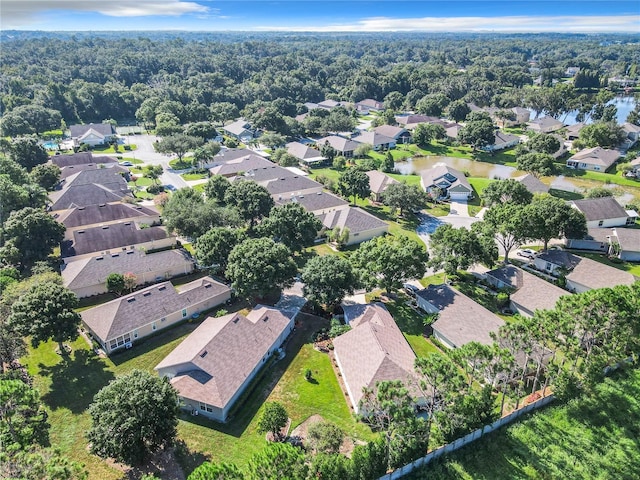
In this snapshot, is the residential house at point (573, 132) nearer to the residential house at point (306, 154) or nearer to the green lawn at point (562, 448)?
the residential house at point (306, 154)

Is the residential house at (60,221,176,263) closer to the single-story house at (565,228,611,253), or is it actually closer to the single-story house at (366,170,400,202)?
the single-story house at (366,170,400,202)

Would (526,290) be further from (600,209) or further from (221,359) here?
(221,359)

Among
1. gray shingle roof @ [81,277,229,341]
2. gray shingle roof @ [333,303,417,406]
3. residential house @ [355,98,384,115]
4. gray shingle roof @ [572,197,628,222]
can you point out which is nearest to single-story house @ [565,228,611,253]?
gray shingle roof @ [572,197,628,222]

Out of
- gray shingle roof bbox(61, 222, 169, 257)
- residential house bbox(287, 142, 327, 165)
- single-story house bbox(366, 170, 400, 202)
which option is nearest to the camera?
gray shingle roof bbox(61, 222, 169, 257)

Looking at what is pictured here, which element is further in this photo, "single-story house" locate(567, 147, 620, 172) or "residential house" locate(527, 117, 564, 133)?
"residential house" locate(527, 117, 564, 133)

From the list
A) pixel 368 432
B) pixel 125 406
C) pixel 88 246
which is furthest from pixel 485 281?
pixel 88 246

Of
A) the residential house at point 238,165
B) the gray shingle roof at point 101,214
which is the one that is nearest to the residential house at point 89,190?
the gray shingle roof at point 101,214

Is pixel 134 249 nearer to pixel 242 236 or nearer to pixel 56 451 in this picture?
pixel 242 236
